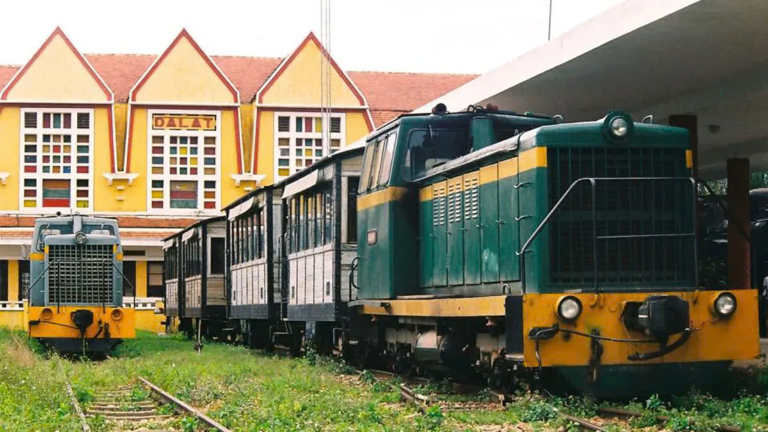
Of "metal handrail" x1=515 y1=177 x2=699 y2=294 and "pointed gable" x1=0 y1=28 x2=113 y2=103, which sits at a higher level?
"pointed gable" x1=0 y1=28 x2=113 y2=103

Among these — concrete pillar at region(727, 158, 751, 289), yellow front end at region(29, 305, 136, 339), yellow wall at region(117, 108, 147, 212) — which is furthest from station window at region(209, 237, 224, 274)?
yellow wall at region(117, 108, 147, 212)

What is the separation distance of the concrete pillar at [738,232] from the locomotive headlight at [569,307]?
39.5 ft

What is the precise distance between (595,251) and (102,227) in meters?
15.3

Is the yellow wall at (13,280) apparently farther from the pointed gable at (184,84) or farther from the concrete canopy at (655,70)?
the concrete canopy at (655,70)

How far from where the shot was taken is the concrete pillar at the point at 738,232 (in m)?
22.0

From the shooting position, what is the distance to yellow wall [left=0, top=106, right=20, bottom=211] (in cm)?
4431

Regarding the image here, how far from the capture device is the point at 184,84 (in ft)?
150

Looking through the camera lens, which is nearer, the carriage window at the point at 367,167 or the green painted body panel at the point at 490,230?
the green painted body panel at the point at 490,230

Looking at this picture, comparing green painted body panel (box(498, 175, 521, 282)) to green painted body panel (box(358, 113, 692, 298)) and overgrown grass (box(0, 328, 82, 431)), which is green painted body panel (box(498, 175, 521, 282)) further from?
overgrown grass (box(0, 328, 82, 431))

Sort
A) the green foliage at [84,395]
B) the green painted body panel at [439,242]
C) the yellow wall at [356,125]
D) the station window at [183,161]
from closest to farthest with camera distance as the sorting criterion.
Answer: the green painted body panel at [439,242]
the green foliage at [84,395]
the station window at [183,161]
the yellow wall at [356,125]

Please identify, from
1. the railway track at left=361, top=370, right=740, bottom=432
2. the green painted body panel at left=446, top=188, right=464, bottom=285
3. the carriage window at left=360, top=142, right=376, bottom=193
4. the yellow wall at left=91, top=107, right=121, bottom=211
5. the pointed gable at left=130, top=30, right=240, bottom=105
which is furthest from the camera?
the pointed gable at left=130, top=30, right=240, bottom=105

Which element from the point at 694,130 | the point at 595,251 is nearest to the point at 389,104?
the point at 694,130

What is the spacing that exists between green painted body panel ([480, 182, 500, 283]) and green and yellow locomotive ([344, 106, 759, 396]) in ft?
0.07

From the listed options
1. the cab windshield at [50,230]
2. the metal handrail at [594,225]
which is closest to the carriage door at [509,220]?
the metal handrail at [594,225]
